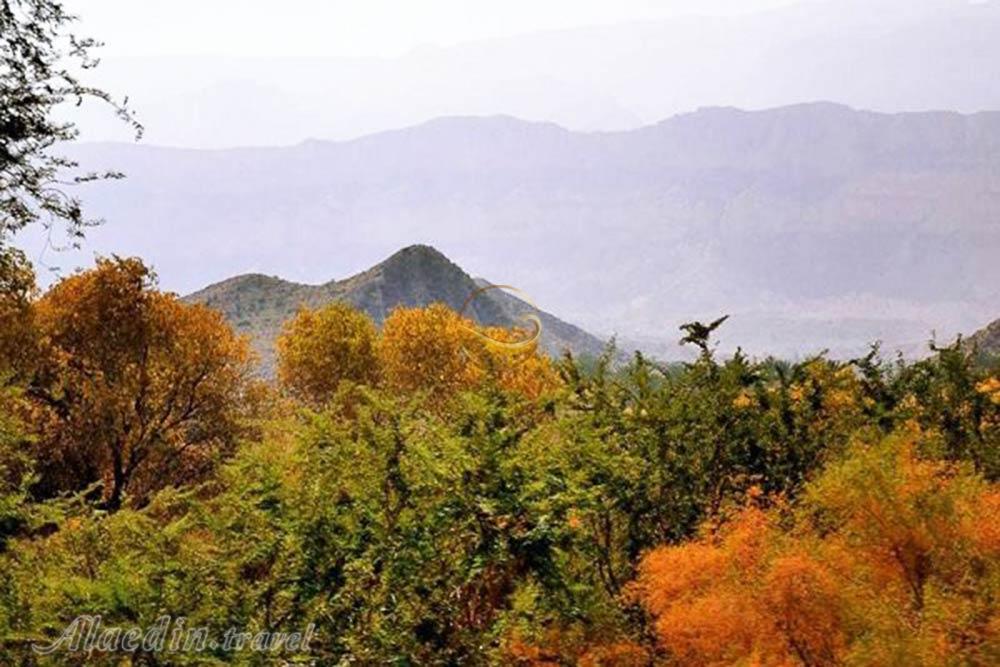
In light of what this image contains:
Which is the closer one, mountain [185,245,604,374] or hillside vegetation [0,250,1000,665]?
hillside vegetation [0,250,1000,665]

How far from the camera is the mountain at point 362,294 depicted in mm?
132625

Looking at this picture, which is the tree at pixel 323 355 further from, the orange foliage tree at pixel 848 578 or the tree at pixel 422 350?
the orange foliage tree at pixel 848 578

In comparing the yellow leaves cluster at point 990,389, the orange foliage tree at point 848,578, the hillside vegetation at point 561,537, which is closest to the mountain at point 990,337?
the yellow leaves cluster at point 990,389

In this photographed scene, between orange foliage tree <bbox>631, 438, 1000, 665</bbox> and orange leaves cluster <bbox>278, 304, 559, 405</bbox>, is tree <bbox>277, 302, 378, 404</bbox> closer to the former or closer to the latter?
orange leaves cluster <bbox>278, 304, 559, 405</bbox>

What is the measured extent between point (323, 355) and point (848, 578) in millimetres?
42767

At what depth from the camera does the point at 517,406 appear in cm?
1282

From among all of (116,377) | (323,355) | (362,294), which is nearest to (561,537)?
(116,377)

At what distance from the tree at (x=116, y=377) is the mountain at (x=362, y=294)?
259ft

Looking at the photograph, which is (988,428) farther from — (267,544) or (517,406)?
(267,544)

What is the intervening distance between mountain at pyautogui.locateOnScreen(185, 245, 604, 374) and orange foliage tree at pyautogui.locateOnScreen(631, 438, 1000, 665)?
10347 centimetres

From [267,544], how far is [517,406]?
388 centimetres

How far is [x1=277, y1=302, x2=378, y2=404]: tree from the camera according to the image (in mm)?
52906

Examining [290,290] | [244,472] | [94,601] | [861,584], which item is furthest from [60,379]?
[290,290]

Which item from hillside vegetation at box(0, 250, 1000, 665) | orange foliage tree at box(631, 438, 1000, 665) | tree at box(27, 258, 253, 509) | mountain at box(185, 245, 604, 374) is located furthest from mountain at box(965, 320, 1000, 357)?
orange foliage tree at box(631, 438, 1000, 665)
